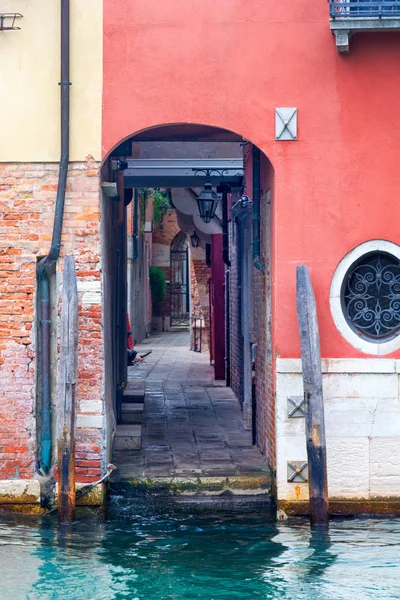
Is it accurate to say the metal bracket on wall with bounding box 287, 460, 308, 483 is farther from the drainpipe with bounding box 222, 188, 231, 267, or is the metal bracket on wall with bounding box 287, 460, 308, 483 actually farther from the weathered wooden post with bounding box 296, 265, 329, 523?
the drainpipe with bounding box 222, 188, 231, 267

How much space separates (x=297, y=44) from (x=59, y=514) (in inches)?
154

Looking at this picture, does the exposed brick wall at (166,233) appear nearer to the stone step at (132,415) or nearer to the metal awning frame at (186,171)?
the metal awning frame at (186,171)

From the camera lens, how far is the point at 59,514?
24.3ft

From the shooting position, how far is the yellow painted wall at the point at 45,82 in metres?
7.97

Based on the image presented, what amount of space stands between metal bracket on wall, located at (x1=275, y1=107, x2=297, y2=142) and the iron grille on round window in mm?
1091

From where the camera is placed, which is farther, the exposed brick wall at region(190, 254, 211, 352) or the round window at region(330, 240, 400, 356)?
the exposed brick wall at region(190, 254, 211, 352)

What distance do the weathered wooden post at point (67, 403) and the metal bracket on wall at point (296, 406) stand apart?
5.39ft

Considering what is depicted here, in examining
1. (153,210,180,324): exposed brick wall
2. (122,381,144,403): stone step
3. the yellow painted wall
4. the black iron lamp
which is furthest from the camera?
(153,210,180,324): exposed brick wall

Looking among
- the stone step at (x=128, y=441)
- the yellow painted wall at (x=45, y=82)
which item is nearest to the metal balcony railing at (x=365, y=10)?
the yellow painted wall at (x=45, y=82)

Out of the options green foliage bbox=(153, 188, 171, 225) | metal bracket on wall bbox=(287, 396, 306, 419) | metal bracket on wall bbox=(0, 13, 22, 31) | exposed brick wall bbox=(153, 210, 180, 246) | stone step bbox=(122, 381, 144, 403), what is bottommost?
stone step bbox=(122, 381, 144, 403)

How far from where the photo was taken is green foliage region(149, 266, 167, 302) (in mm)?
31812

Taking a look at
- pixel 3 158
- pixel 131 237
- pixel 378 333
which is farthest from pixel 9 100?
pixel 131 237

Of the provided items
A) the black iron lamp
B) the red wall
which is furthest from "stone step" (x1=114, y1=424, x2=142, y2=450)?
the black iron lamp

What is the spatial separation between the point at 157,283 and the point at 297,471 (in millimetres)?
24114
